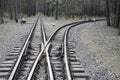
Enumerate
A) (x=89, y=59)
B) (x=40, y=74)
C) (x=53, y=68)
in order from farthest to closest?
(x=89, y=59) < (x=53, y=68) < (x=40, y=74)

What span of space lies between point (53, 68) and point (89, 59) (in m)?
2.87

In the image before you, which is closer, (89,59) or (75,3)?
(89,59)

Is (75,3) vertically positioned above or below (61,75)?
above

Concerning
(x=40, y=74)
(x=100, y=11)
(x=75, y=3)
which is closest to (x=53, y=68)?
(x=40, y=74)

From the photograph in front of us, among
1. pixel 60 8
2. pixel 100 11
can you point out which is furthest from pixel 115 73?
pixel 100 11

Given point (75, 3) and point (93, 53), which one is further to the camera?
point (75, 3)

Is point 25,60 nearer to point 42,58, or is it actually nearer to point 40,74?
point 42,58

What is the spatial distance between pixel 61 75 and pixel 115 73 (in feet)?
7.77

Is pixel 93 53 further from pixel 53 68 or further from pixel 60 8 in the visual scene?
pixel 60 8

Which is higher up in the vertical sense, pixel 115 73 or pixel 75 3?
pixel 75 3

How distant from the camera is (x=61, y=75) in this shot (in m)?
8.73

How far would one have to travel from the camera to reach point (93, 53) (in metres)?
13.3

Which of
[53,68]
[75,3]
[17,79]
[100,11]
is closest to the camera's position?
[17,79]

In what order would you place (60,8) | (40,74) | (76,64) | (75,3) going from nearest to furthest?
(40,74), (76,64), (60,8), (75,3)
